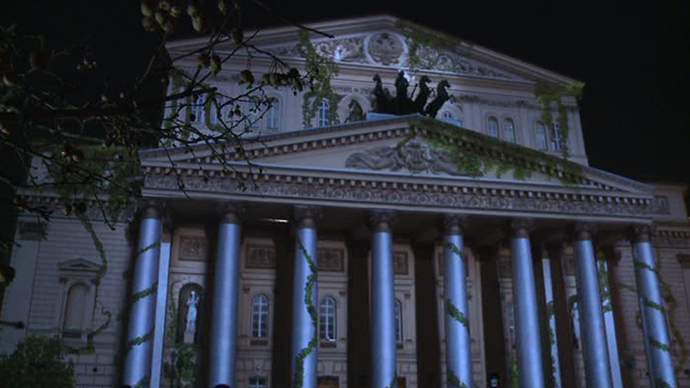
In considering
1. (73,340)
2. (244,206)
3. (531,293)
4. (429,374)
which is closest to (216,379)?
(244,206)

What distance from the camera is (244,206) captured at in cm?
2378

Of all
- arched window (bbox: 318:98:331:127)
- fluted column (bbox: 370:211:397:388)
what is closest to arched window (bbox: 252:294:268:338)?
fluted column (bbox: 370:211:397:388)

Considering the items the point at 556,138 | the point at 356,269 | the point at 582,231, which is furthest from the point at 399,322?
the point at 556,138

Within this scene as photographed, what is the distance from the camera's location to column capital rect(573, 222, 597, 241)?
2617 centimetres

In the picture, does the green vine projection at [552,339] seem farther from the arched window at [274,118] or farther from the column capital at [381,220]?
the arched window at [274,118]

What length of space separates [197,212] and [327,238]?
609 cm

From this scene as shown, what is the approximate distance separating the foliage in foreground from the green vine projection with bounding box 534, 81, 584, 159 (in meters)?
26.1

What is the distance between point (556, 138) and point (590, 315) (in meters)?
12.8

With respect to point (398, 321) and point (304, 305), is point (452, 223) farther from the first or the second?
point (304, 305)

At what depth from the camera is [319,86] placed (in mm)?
32281

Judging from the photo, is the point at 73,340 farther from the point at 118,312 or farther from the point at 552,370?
the point at 552,370

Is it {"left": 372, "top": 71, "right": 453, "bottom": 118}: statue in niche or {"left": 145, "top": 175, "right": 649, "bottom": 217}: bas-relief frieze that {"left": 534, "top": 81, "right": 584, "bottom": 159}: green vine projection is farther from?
{"left": 372, "top": 71, "right": 453, "bottom": 118}: statue in niche

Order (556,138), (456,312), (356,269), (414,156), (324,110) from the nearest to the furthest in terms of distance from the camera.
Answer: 1. (456,312)
2. (414,156)
3. (356,269)
4. (324,110)
5. (556,138)

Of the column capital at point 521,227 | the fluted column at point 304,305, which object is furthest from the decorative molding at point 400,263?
the fluted column at point 304,305
